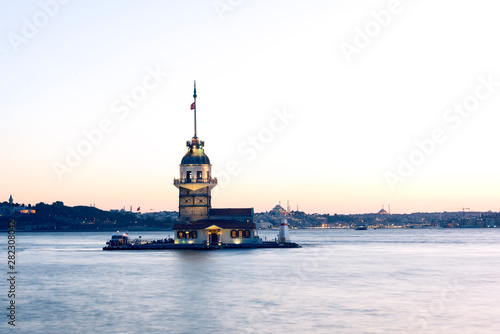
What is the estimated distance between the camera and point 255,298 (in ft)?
163

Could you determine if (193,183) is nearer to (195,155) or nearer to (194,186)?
(194,186)

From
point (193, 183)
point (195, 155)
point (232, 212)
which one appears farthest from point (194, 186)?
point (232, 212)

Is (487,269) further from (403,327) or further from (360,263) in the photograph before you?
(403,327)

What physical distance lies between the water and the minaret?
2418 cm

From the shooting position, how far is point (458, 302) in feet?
153

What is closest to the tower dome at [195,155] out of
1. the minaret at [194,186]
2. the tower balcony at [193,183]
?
the minaret at [194,186]

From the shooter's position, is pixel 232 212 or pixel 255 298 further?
pixel 232 212

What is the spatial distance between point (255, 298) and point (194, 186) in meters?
56.5

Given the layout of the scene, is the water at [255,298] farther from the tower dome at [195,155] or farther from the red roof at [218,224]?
the tower dome at [195,155]

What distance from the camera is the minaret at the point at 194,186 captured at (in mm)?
104938

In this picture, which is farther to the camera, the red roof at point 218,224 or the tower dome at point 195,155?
the tower dome at point 195,155

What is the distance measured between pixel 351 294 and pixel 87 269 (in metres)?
37.6

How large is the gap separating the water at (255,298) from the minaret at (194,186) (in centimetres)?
2418

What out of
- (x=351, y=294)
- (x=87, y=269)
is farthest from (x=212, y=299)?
(x=87, y=269)
